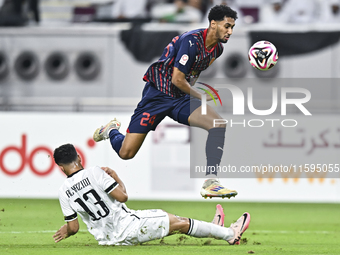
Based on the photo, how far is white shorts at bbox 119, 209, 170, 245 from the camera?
6.76 metres

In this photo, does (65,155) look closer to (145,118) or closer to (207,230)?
(145,118)

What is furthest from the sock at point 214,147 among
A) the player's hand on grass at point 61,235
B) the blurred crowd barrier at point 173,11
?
the blurred crowd barrier at point 173,11

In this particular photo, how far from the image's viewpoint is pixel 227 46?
14.0 m

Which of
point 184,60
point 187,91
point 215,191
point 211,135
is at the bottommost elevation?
point 215,191

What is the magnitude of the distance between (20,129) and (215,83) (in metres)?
4.36

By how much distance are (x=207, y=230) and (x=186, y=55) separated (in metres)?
1.95

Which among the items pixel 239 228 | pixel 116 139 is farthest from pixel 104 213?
pixel 239 228

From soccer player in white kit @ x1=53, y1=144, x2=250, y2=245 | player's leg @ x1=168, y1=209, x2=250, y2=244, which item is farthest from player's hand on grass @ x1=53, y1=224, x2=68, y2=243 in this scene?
player's leg @ x1=168, y1=209, x2=250, y2=244

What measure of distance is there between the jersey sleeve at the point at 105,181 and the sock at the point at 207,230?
978mm

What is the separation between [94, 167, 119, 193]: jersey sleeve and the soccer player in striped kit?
97 centimetres

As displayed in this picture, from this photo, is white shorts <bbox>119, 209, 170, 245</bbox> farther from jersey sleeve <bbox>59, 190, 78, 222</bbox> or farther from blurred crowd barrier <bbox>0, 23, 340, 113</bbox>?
blurred crowd barrier <bbox>0, 23, 340, 113</bbox>

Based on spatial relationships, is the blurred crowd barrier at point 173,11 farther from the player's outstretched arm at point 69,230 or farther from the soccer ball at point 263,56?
the player's outstretched arm at point 69,230

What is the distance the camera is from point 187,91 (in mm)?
6980

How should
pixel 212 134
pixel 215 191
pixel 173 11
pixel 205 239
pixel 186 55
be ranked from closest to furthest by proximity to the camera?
pixel 215 191
pixel 186 55
pixel 212 134
pixel 205 239
pixel 173 11
